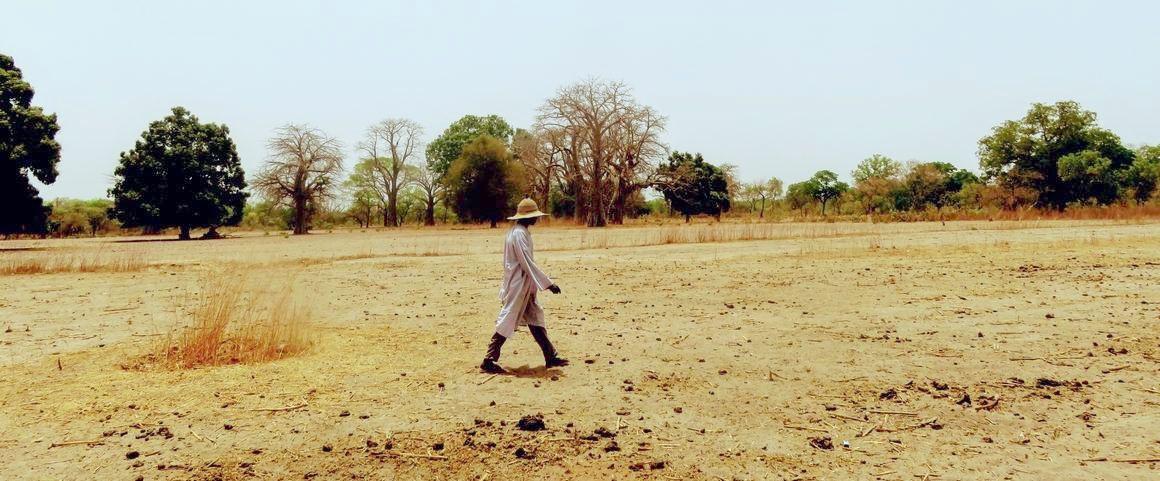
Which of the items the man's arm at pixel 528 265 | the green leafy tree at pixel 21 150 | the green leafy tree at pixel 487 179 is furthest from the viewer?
the green leafy tree at pixel 487 179

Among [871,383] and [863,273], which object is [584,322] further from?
[863,273]

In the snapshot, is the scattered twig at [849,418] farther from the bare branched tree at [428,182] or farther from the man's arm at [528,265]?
Answer: the bare branched tree at [428,182]

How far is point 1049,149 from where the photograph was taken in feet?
156

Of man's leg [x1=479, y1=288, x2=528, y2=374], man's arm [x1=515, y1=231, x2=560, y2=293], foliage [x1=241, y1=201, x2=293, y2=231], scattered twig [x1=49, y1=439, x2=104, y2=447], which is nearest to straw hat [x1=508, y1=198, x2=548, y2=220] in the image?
man's arm [x1=515, y1=231, x2=560, y2=293]

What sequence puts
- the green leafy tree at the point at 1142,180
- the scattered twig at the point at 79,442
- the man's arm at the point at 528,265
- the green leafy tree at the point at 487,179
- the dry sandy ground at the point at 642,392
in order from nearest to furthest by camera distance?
the dry sandy ground at the point at 642,392 < the scattered twig at the point at 79,442 < the man's arm at the point at 528,265 < the green leafy tree at the point at 1142,180 < the green leafy tree at the point at 487,179

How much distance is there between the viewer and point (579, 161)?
51344mm

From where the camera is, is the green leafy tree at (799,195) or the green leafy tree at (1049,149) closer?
the green leafy tree at (1049,149)

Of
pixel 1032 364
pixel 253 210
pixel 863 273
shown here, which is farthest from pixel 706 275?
pixel 253 210

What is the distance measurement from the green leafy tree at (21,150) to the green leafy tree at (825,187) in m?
73.7

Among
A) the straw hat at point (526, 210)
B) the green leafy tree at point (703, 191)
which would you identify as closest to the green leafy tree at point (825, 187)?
the green leafy tree at point (703, 191)

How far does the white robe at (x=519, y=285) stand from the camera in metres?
6.12

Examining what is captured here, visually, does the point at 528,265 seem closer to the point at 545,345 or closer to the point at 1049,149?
the point at 545,345

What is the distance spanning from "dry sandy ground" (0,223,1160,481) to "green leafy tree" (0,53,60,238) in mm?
20483

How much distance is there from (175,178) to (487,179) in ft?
69.1
